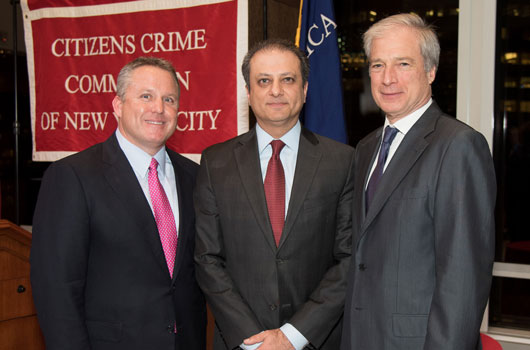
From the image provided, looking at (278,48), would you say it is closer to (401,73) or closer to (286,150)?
(286,150)

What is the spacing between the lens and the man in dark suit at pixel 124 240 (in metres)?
1.64

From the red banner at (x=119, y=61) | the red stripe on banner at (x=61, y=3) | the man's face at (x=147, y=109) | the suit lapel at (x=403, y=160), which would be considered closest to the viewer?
the suit lapel at (x=403, y=160)

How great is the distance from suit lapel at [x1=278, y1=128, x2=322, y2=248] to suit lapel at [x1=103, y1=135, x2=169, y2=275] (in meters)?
0.44

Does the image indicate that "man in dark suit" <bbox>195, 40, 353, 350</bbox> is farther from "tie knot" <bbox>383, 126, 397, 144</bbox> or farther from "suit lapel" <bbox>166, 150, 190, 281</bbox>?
"tie knot" <bbox>383, 126, 397, 144</bbox>

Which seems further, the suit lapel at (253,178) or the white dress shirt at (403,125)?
the suit lapel at (253,178)

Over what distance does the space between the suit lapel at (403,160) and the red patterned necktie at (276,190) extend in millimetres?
331

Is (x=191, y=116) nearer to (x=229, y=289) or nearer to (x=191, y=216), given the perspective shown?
(x=191, y=216)

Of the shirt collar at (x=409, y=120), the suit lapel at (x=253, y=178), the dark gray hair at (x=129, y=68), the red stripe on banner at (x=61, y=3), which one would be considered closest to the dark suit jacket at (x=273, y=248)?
the suit lapel at (x=253, y=178)

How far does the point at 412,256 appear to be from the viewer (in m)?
1.46

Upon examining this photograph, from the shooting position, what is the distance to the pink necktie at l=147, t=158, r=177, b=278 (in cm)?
181

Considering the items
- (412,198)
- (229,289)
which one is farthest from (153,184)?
(412,198)

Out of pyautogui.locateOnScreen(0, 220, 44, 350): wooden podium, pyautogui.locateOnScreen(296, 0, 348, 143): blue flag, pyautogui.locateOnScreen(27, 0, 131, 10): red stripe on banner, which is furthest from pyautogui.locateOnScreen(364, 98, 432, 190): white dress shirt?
pyautogui.locateOnScreen(27, 0, 131, 10): red stripe on banner

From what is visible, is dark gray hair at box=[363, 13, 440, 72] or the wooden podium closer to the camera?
dark gray hair at box=[363, 13, 440, 72]

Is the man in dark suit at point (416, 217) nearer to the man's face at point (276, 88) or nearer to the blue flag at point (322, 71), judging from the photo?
the man's face at point (276, 88)
